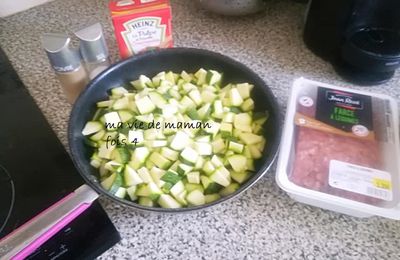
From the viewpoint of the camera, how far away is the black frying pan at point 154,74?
53 centimetres

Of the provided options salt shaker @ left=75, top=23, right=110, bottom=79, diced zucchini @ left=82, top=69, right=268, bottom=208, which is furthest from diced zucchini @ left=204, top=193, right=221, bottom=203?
salt shaker @ left=75, top=23, right=110, bottom=79

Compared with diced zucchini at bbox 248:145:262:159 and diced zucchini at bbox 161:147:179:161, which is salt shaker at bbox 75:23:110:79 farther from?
diced zucchini at bbox 248:145:262:159

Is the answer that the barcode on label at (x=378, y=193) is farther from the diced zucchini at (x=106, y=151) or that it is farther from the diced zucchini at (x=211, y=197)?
the diced zucchini at (x=106, y=151)

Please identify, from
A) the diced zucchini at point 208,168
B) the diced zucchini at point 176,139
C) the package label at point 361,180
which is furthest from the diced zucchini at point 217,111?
the package label at point 361,180

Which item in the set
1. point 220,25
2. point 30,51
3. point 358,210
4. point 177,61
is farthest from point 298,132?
point 30,51

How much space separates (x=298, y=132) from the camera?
1.91ft

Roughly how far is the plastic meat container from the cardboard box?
0.28 m

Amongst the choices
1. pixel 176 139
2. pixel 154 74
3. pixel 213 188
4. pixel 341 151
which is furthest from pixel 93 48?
pixel 341 151

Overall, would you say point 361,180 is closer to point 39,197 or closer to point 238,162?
point 238,162

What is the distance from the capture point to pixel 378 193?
19.9 inches

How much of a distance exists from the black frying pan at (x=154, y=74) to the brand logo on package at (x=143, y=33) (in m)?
0.03

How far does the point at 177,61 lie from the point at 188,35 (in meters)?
0.20

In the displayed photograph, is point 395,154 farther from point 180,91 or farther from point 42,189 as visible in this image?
point 42,189

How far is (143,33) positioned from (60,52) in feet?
0.52
